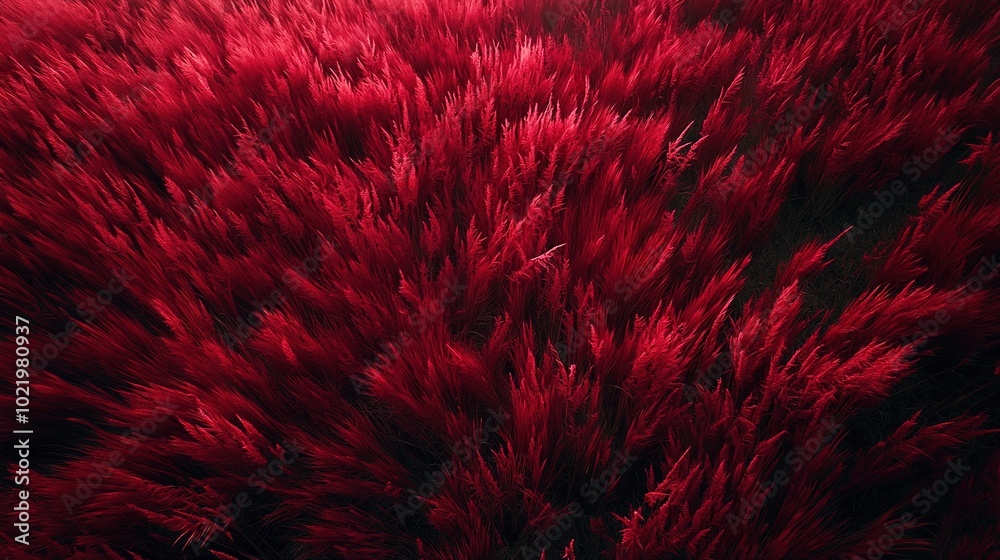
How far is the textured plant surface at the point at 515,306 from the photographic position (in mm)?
874

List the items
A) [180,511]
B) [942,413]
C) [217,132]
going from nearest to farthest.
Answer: [180,511], [942,413], [217,132]

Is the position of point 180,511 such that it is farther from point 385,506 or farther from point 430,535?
point 430,535

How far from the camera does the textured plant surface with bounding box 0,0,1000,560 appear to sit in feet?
2.87

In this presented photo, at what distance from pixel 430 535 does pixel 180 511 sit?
477 mm

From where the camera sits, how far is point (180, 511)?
818mm

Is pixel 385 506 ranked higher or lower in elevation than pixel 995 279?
lower

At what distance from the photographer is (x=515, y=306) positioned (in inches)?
46.0

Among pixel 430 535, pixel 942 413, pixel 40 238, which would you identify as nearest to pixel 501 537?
pixel 430 535

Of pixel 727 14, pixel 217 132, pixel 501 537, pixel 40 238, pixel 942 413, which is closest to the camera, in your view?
pixel 501 537

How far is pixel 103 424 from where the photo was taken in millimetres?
1050

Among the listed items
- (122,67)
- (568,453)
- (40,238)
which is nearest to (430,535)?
(568,453)

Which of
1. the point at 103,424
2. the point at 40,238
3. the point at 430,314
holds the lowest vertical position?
the point at 103,424

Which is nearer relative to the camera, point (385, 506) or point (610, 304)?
point (385, 506)

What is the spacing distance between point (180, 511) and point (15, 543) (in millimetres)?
307
